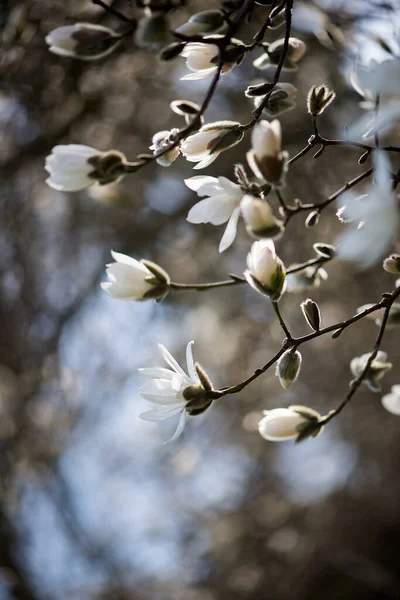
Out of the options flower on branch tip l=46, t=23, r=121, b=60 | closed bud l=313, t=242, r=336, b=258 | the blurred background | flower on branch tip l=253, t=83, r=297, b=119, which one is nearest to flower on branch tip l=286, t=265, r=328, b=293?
closed bud l=313, t=242, r=336, b=258

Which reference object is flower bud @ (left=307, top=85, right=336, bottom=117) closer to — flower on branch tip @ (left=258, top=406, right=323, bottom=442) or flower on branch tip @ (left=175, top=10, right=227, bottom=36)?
flower on branch tip @ (left=175, top=10, right=227, bottom=36)

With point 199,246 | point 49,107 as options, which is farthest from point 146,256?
point 49,107

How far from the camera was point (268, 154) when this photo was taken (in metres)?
0.32

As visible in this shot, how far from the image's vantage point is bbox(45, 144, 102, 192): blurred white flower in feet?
1.19

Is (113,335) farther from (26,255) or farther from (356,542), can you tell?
(356,542)

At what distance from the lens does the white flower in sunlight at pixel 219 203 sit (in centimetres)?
41

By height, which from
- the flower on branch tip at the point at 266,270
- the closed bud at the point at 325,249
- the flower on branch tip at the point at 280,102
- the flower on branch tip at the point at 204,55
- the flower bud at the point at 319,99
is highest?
the flower on branch tip at the point at 204,55

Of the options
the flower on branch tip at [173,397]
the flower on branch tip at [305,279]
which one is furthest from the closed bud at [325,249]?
the flower on branch tip at [173,397]

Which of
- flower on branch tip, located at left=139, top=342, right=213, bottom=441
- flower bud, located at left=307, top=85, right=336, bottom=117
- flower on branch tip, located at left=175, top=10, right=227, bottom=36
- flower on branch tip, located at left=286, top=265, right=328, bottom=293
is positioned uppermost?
flower on branch tip, located at left=175, top=10, right=227, bottom=36

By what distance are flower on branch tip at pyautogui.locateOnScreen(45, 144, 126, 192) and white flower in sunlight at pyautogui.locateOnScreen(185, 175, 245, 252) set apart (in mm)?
71

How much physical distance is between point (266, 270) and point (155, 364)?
1.13 meters

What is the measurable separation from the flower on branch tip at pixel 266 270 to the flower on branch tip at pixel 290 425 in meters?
0.12

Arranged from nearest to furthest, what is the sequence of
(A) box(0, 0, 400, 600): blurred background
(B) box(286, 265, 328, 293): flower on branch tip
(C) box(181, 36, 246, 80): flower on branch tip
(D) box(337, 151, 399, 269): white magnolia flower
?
(D) box(337, 151, 399, 269): white magnolia flower → (C) box(181, 36, 246, 80): flower on branch tip → (B) box(286, 265, 328, 293): flower on branch tip → (A) box(0, 0, 400, 600): blurred background

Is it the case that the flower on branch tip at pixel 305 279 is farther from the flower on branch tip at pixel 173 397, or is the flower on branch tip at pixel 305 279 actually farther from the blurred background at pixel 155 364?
the blurred background at pixel 155 364
